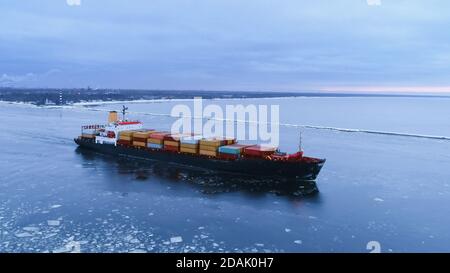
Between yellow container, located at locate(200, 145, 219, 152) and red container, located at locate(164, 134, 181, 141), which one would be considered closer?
yellow container, located at locate(200, 145, 219, 152)

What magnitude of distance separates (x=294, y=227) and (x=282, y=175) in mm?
10000

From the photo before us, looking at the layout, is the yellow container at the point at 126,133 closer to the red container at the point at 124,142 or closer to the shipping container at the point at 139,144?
the red container at the point at 124,142

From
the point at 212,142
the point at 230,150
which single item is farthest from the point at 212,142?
the point at 230,150

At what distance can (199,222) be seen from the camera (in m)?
17.6

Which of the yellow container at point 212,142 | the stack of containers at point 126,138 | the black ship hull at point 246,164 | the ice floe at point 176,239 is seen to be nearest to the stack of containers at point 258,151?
the black ship hull at point 246,164

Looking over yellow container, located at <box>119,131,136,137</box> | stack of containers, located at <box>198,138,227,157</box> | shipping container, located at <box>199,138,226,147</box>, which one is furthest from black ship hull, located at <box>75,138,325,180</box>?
yellow container, located at <box>119,131,136,137</box>

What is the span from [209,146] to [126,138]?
10497 millimetres

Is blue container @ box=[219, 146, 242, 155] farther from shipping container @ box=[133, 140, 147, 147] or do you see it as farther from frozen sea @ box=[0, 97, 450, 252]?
shipping container @ box=[133, 140, 147, 147]

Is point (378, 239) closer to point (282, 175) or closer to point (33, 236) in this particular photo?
point (282, 175)

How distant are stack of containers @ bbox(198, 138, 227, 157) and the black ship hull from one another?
77 centimetres

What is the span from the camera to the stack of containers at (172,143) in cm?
3273

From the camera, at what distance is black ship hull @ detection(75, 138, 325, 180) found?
86.6 feet
